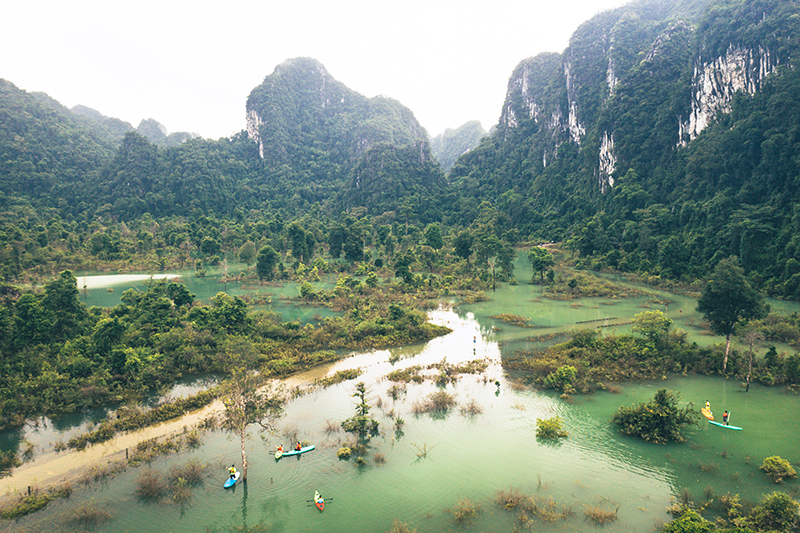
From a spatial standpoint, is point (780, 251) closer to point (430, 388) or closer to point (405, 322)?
point (405, 322)

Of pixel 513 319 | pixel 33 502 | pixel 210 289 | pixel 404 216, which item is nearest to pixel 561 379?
pixel 513 319

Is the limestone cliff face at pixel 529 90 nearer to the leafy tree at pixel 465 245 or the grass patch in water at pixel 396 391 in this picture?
the leafy tree at pixel 465 245

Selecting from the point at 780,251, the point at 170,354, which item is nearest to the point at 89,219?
A: the point at 170,354

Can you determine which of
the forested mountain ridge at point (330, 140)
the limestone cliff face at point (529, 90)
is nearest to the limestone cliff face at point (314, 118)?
the forested mountain ridge at point (330, 140)

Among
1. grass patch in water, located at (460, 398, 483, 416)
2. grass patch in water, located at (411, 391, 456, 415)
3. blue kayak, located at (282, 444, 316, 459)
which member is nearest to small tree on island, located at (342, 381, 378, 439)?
blue kayak, located at (282, 444, 316, 459)

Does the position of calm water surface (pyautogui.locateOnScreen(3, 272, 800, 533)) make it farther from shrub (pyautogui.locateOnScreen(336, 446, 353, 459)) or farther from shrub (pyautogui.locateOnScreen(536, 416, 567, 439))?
shrub (pyautogui.locateOnScreen(536, 416, 567, 439))

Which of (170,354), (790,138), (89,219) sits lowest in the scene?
(170,354)
